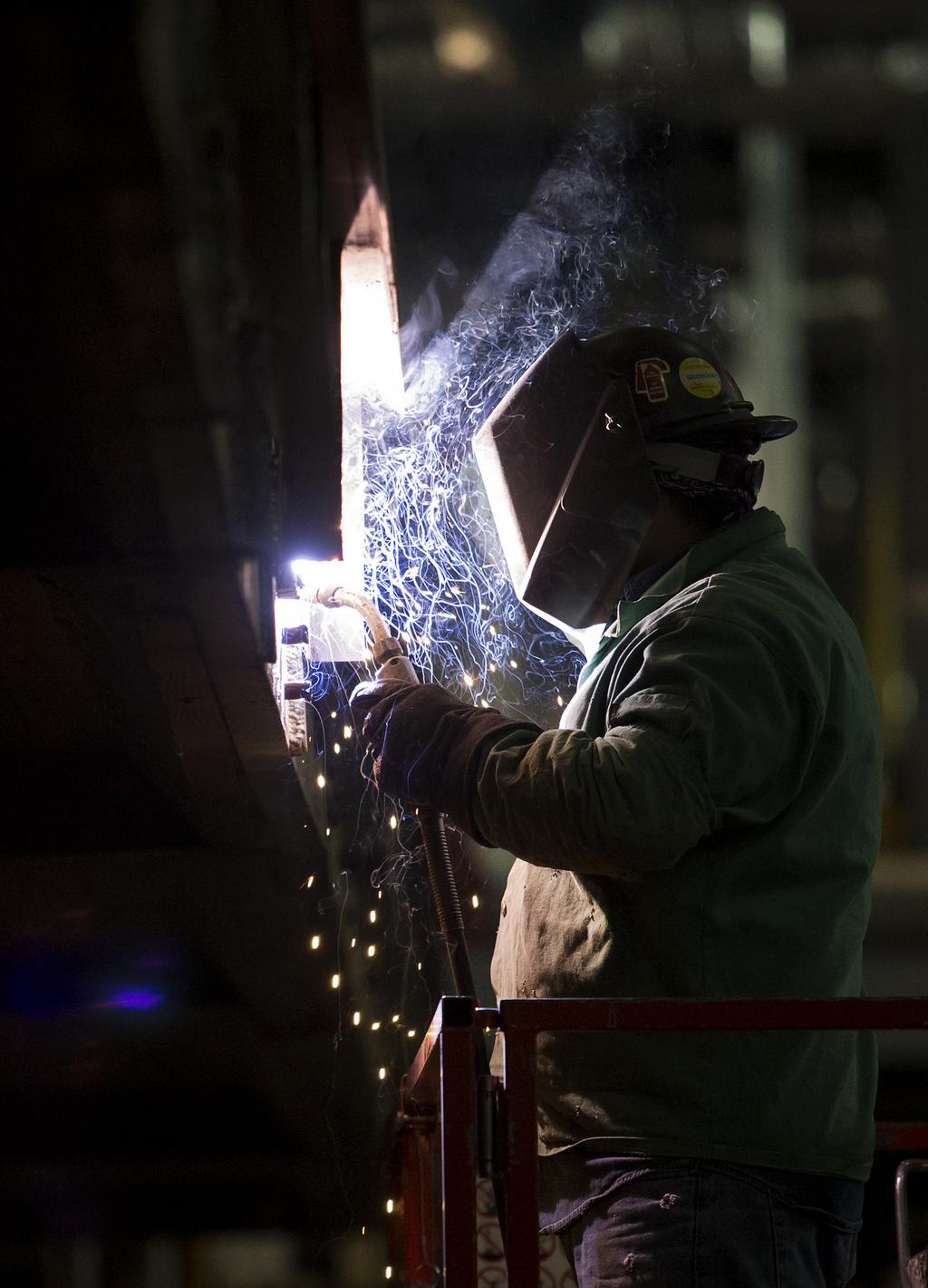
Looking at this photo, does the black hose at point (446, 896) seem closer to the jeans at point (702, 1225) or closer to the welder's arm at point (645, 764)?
the welder's arm at point (645, 764)

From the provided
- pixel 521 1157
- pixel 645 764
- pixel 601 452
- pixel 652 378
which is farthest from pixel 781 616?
pixel 521 1157

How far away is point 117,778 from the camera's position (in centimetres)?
284

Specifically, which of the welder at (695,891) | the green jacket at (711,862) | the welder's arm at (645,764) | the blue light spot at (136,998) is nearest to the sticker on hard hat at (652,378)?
the welder at (695,891)

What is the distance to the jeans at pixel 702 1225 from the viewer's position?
180 centimetres

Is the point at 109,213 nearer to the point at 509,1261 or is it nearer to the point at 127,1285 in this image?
the point at 509,1261

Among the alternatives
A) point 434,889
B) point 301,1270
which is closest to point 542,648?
point 434,889

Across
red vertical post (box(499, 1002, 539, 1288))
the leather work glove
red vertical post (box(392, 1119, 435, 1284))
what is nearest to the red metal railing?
red vertical post (box(499, 1002, 539, 1288))

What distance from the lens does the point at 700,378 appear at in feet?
7.82

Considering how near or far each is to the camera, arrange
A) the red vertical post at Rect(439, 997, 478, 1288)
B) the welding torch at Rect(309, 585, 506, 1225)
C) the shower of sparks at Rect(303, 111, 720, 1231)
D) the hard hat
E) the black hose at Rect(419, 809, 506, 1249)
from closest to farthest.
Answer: the red vertical post at Rect(439, 997, 478, 1288)
the welding torch at Rect(309, 585, 506, 1225)
the black hose at Rect(419, 809, 506, 1249)
the hard hat
the shower of sparks at Rect(303, 111, 720, 1231)

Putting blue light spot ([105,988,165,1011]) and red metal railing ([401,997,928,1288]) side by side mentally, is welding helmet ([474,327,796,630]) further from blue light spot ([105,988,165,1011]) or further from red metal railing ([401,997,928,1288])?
blue light spot ([105,988,165,1011])

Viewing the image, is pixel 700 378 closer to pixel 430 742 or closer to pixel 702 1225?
pixel 430 742

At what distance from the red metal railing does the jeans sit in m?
0.23

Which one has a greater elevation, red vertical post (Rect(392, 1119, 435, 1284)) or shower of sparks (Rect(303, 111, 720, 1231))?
shower of sparks (Rect(303, 111, 720, 1231))

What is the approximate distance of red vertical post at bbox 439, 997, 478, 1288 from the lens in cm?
165
